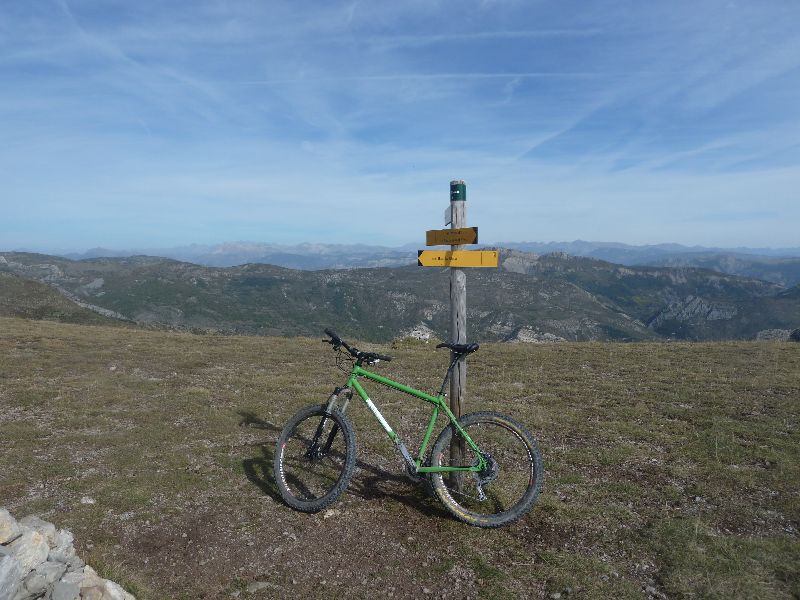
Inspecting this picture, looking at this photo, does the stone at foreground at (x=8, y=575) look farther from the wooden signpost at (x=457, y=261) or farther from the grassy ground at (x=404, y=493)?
the wooden signpost at (x=457, y=261)

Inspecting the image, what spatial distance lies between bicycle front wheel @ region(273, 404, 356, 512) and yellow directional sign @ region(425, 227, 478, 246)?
3230 millimetres

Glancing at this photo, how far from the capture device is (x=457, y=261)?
7.89m

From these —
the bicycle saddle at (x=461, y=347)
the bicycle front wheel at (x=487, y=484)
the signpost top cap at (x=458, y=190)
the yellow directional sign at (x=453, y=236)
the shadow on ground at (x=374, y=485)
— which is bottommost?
the shadow on ground at (x=374, y=485)

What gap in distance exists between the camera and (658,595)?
230 inches

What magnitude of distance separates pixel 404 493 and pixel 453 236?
4.51 m

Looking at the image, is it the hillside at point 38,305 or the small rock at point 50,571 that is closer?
the small rock at point 50,571

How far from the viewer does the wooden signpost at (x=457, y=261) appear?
7816 millimetres

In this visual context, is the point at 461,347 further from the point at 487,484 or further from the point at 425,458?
the point at 487,484

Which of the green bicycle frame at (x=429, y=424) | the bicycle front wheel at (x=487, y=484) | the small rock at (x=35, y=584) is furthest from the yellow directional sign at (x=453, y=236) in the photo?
the small rock at (x=35, y=584)

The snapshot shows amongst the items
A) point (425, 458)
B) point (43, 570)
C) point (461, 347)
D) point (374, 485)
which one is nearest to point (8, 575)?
point (43, 570)

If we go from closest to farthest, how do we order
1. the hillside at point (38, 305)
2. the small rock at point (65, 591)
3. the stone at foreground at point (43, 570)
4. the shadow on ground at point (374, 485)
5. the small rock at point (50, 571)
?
the stone at foreground at point (43, 570), the small rock at point (65, 591), the small rock at point (50, 571), the shadow on ground at point (374, 485), the hillside at point (38, 305)

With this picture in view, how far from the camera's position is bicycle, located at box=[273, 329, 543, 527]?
756 centimetres

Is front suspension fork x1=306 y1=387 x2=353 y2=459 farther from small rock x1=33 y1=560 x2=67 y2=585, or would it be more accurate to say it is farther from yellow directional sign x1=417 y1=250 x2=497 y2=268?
small rock x1=33 y1=560 x2=67 y2=585

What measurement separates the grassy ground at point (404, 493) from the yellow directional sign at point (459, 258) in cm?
399
